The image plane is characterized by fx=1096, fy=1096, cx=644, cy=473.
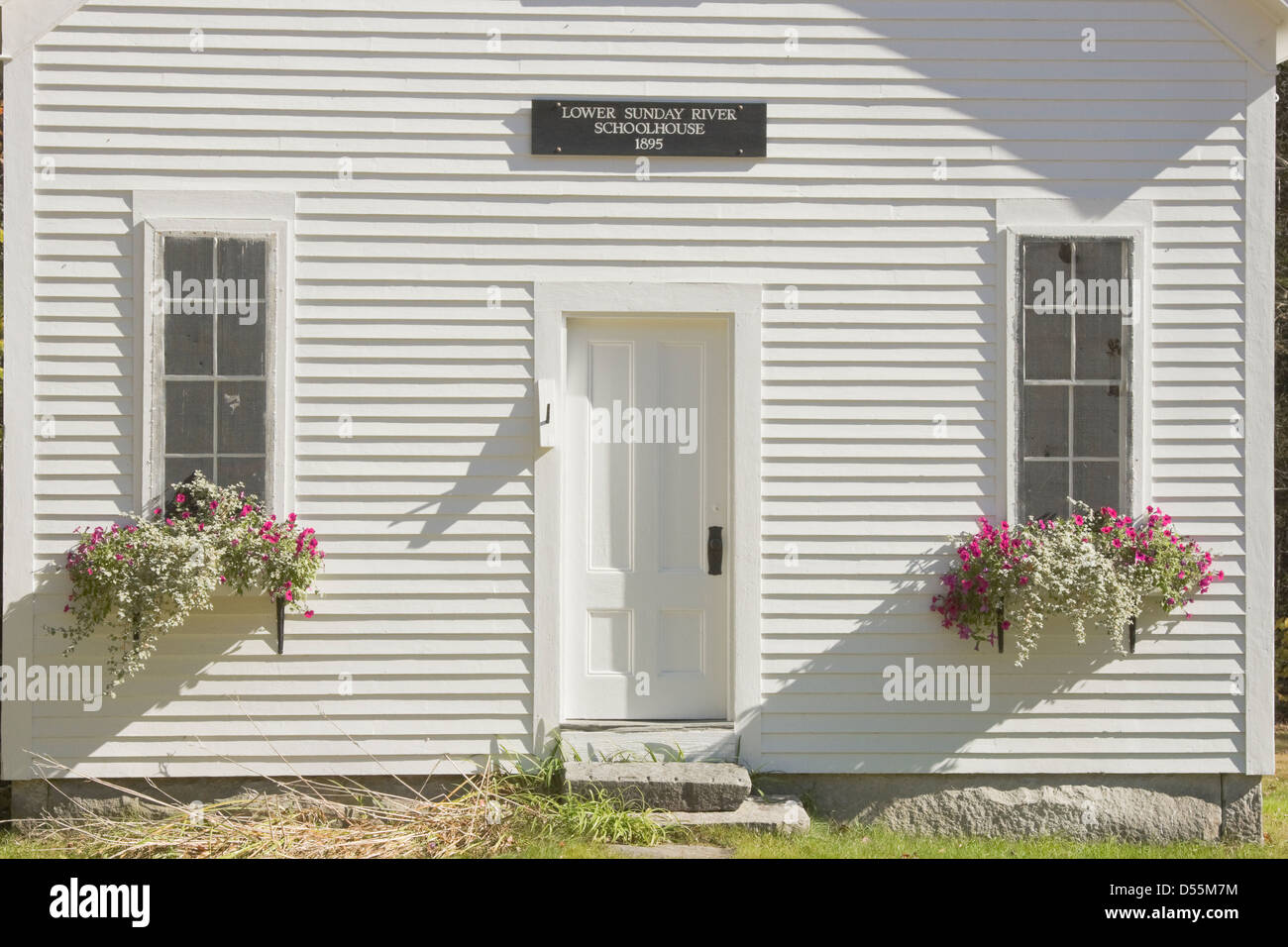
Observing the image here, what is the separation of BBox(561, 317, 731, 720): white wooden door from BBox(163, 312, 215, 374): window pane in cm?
185

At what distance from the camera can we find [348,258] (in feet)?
18.5

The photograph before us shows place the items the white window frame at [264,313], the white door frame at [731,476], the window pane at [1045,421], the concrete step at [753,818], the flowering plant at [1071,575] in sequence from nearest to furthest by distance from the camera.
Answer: the concrete step at [753,818]
the flowering plant at [1071,575]
the white window frame at [264,313]
the white door frame at [731,476]
the window pane at [1045,421]

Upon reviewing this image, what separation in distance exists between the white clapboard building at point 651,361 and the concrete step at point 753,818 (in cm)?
38

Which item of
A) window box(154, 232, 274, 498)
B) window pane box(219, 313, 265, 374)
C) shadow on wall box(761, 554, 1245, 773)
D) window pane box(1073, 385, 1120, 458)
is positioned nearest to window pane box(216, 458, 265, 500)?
window box(154, 232, 274, 498)

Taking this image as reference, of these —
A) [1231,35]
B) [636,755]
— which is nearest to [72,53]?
[636,755]

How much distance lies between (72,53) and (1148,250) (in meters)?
5.64

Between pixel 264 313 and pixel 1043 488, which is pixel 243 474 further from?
pixel 1043 488

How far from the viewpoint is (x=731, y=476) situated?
572 cm

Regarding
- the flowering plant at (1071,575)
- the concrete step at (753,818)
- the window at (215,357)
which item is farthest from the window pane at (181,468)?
the flowering plant at (1071,575)

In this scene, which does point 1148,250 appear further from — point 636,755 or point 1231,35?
point 636,755

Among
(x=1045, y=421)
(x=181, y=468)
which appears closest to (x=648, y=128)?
(x=1045, y=421)

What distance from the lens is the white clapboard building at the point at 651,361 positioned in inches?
219

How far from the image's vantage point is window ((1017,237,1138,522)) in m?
5.73

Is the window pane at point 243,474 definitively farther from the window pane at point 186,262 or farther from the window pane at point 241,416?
the window pane at point 186,262
